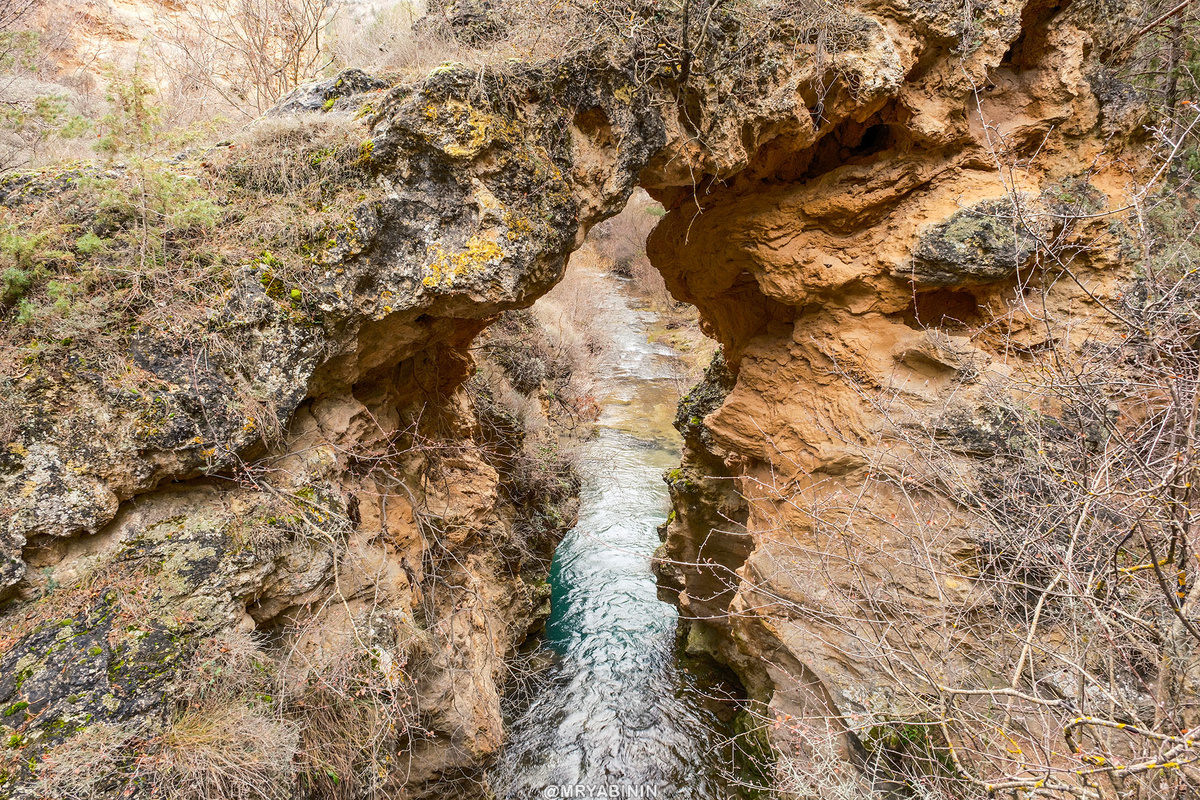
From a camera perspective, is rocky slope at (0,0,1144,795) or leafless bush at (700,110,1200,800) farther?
rocky slope at (0,0,1144,795)

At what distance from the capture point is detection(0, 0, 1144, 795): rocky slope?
9.48 feet

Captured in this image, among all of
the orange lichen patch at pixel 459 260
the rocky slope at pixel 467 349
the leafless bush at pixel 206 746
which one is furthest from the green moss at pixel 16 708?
the orange lichen patch at pixel 459 260

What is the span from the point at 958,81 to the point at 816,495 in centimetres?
359

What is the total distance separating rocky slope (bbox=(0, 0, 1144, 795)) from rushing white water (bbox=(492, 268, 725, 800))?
4.11 ft

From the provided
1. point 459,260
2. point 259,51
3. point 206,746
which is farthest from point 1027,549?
point 259,51

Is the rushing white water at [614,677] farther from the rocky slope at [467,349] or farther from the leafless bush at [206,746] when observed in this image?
the leafless bush at [206,746]

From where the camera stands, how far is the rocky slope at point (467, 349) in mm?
2891

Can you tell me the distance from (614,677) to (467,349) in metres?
4.71

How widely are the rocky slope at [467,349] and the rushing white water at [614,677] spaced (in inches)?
49.3

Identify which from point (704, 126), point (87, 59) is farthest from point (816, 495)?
point (87, 59)

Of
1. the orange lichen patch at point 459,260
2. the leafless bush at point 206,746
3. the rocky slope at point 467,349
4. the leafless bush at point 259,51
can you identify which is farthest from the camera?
the leafless bush at point 259,51

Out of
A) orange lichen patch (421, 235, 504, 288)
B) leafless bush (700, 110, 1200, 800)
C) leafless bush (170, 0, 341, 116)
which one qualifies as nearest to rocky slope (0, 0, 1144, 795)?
orange lichen patch (421, 235, 504, 288)

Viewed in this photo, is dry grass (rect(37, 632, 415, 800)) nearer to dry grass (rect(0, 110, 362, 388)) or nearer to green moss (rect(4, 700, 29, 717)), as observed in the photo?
green moss (rect(4, 700, 29, 717))

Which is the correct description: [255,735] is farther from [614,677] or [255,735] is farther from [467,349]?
[614,677]
